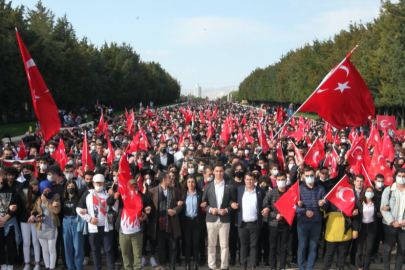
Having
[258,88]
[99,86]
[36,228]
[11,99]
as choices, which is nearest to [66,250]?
[36,228]

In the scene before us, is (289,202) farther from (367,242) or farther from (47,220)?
(47,220)

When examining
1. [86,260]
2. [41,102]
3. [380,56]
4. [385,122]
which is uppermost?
[380,56]

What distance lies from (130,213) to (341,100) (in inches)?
214

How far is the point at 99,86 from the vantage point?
2414 inches

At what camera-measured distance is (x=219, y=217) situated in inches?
306

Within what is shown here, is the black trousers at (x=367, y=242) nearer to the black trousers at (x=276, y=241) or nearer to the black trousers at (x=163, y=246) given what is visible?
the black trousers at (x=276, y=241)

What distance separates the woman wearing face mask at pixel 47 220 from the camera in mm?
7570

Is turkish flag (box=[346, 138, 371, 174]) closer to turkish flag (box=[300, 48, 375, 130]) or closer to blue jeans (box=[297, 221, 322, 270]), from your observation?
turkish flag (box=[300, 48, 375, 130])

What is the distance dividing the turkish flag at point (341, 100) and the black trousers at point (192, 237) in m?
3.85

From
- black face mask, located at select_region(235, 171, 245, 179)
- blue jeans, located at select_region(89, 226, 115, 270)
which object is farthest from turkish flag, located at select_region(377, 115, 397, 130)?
blue jeans, located at select_region(89, 226, 115, 270)

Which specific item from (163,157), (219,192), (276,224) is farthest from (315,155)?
(219,192)

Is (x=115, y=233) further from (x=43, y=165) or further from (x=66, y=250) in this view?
(x=43, y=165)

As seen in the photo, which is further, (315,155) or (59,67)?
(59,67)

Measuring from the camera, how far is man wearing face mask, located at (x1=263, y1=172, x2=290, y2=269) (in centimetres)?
771
